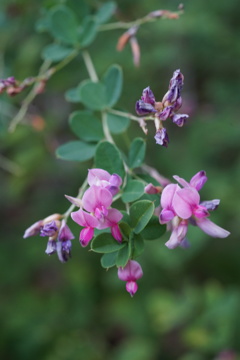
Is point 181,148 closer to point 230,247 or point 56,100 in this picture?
point 230,247

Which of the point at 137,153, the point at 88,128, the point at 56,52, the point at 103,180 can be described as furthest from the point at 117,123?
the point at 103,180

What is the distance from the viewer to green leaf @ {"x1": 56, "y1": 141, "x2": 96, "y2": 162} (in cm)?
113

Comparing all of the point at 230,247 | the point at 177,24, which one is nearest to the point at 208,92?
the point at 177,24

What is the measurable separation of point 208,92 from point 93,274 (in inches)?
42.1

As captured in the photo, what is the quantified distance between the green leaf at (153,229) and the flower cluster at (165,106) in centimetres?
15

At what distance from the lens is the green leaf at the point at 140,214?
2.72 feet

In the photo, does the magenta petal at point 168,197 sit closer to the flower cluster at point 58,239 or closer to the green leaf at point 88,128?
the flower cluster at point 58,239

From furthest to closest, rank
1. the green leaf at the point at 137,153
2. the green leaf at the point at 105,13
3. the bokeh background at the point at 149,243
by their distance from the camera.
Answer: the bokeh background at the point at 149,243
the green leaf at the point at 105,13
the green leaf at the point at 137,153

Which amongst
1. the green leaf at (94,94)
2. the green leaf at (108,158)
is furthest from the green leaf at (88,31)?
the green leaf at (108,158)

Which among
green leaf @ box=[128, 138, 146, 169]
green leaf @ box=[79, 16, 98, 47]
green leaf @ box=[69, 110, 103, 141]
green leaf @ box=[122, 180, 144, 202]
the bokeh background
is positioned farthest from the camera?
the bokeh background

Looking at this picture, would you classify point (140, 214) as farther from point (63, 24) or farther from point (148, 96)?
point (63, 24)

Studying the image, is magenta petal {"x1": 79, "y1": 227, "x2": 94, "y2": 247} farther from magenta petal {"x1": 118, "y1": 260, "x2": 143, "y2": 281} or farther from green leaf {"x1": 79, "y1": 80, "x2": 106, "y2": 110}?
green leaf {"x1": 79, "y1": 80, "x2": 106, "y2": 110}

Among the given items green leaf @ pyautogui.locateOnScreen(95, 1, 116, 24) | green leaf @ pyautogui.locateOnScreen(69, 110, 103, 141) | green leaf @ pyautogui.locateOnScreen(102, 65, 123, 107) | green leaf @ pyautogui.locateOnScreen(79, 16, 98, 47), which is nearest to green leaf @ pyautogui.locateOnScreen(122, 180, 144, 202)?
green leaf @ pyautogui.locateOnScreen(69, 110, 103, 141)

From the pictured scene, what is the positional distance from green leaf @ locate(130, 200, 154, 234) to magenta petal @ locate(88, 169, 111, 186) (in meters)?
0.07
